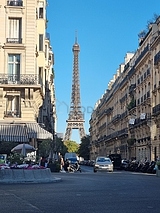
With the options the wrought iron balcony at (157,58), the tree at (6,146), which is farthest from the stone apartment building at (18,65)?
the wrought iron balcony at (157,58)

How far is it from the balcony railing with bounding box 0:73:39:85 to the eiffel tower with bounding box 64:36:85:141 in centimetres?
12575

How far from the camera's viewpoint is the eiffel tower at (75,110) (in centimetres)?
17262

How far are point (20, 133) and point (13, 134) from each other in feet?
1.92

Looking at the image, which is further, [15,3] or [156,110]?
[156,110]

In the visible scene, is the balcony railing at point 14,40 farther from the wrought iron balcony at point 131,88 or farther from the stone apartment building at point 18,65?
the wrought iron balcony at point 131,88

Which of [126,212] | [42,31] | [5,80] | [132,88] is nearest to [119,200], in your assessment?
[126,212]

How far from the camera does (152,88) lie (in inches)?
2571

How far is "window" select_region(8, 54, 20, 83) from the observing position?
137 feet

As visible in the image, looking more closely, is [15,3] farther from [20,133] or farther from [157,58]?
[157,58]

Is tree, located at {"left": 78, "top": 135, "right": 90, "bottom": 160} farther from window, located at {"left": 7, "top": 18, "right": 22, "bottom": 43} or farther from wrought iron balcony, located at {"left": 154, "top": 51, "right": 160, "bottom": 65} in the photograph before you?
window, located at {"left": 7, "top": 18, "right": 22, "bottom": 43}

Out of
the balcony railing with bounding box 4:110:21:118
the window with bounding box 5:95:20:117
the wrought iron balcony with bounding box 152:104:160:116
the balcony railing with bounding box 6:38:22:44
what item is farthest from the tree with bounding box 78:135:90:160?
the balcony railing with bounding box 6:38:22:44

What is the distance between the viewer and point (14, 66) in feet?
139

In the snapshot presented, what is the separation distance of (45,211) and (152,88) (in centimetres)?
5482

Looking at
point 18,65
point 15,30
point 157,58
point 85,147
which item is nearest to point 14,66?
point 18,65
